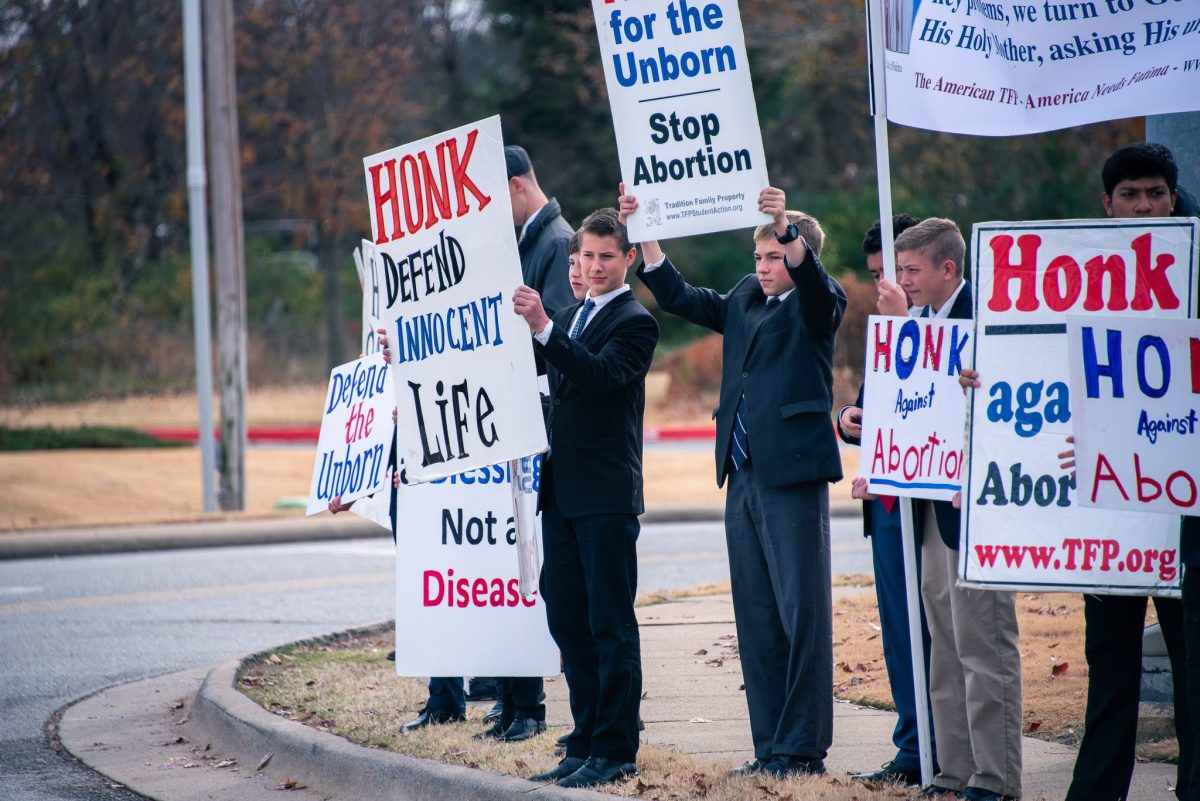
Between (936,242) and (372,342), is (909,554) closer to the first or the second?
(936,242)

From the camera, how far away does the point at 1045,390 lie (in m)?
4.94

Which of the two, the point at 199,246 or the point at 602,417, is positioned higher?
the point at 199,246

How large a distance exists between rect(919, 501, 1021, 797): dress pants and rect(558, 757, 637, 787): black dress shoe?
1109 millimetres

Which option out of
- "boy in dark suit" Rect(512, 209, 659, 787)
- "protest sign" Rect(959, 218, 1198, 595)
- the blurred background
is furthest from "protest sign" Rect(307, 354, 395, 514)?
the blurred background

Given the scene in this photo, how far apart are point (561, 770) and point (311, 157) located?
3226 centimetres

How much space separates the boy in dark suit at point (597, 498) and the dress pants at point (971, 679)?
1084 millimetres

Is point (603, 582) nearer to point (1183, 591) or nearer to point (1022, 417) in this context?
point (1022, 417)

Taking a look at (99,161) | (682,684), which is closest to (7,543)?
(682,684)

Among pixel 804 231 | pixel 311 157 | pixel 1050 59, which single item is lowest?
pixel 804 231

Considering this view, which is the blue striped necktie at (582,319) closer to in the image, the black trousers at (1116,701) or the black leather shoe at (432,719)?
the black leather shoe at (432,719)

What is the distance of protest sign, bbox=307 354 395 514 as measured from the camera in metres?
7.05

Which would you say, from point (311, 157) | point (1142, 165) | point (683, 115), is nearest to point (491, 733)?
point (683, 115)

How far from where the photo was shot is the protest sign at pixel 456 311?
5770 millimetres

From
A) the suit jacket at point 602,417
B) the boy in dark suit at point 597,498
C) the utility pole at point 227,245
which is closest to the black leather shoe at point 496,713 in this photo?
the boy in dark suit at point 597,498
